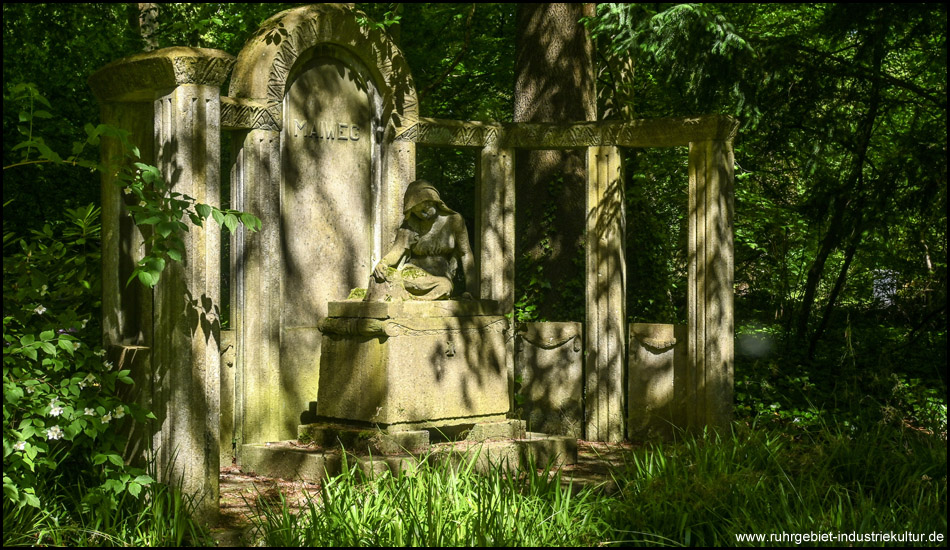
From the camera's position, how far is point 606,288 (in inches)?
362

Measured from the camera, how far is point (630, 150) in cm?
1235

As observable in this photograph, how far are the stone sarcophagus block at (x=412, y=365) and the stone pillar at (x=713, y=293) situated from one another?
183 cm

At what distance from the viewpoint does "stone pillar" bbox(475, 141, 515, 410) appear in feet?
29.2

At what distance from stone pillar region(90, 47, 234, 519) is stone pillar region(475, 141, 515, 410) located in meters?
3.46

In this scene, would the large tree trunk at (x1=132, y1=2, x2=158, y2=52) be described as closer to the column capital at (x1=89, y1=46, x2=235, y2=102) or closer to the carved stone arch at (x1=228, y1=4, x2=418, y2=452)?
the carved stone arch at (x1=228, y1=4, x2=418, y2=452)

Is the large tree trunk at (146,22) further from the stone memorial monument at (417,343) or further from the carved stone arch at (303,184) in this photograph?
the stone memorial monument at (417,343)

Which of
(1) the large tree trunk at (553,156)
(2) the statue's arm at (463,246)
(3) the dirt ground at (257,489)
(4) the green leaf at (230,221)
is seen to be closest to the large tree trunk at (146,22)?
(1) the large tree trunk at (553,156)

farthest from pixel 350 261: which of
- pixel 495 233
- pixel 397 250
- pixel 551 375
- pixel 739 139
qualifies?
pixel 739 139

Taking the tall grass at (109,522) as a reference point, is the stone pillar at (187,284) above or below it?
above

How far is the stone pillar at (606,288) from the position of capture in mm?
9172

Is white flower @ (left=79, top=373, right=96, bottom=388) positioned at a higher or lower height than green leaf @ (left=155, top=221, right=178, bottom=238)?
lower

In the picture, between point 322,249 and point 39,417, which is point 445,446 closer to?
point 322,249

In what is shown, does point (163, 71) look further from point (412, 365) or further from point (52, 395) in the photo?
point (412, 365)

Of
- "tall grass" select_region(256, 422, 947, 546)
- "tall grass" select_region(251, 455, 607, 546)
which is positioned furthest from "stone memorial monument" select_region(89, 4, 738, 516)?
"tall grass" select_region(256, 422, 947, 546)
